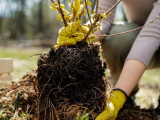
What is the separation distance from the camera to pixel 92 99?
1016 mm

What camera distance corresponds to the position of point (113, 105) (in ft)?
3.51

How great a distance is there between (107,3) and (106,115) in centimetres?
96

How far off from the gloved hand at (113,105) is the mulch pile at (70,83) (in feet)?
0.13

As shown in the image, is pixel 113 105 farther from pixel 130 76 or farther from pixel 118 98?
pixel 130 76

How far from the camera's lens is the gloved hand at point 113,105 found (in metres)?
0.98

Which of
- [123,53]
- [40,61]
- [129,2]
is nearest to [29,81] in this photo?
[40,61]

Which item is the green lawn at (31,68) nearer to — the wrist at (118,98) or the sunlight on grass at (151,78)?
the sunlight on grass at (151,78)

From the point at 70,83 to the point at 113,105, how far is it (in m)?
0.31

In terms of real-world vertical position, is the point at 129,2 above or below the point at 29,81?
above

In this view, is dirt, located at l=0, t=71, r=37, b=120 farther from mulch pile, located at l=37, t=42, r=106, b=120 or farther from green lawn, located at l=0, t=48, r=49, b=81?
mulch pile, located at l=37, t=42, r=106, b=120

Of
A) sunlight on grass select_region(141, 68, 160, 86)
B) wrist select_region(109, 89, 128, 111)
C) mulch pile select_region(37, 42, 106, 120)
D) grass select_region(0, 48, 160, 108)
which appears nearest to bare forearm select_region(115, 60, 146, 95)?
wrist select_region(109, 89, 128, 111)

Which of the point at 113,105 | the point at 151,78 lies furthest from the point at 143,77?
the point at 113,105

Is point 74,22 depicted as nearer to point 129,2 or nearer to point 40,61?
point 40,61

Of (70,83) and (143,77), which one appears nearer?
(70,83)
